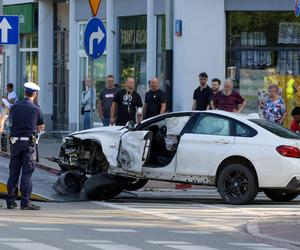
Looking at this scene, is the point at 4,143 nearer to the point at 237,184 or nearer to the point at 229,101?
the point at 229,101

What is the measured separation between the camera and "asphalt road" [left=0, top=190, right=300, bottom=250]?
34.3 ft

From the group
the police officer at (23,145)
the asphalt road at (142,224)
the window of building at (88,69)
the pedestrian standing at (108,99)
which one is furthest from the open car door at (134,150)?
the window of building at (88,69)

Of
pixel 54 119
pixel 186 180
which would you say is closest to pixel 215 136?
pixel 186 180

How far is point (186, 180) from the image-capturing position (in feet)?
48.3

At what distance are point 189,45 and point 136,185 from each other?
6.12m

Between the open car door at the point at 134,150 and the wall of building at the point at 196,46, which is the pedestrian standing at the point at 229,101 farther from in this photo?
the open car door at the point at 134,150

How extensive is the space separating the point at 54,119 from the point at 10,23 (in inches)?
411

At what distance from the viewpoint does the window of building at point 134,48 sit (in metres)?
23.8

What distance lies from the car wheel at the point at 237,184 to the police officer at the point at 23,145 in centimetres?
306

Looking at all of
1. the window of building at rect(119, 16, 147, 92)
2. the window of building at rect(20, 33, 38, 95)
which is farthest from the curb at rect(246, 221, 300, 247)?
the window of building at rect(20, 33, 38, 95)

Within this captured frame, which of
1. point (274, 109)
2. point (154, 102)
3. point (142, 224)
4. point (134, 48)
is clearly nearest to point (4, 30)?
point (154, 102)

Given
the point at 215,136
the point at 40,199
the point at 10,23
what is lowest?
the point at 40,199

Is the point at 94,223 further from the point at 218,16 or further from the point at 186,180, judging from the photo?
the point at 218,16

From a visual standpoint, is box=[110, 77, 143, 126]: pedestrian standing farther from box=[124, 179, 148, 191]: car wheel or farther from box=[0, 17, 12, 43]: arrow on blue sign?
box=[0, 17, 12, 43]: arrow on blue sign
